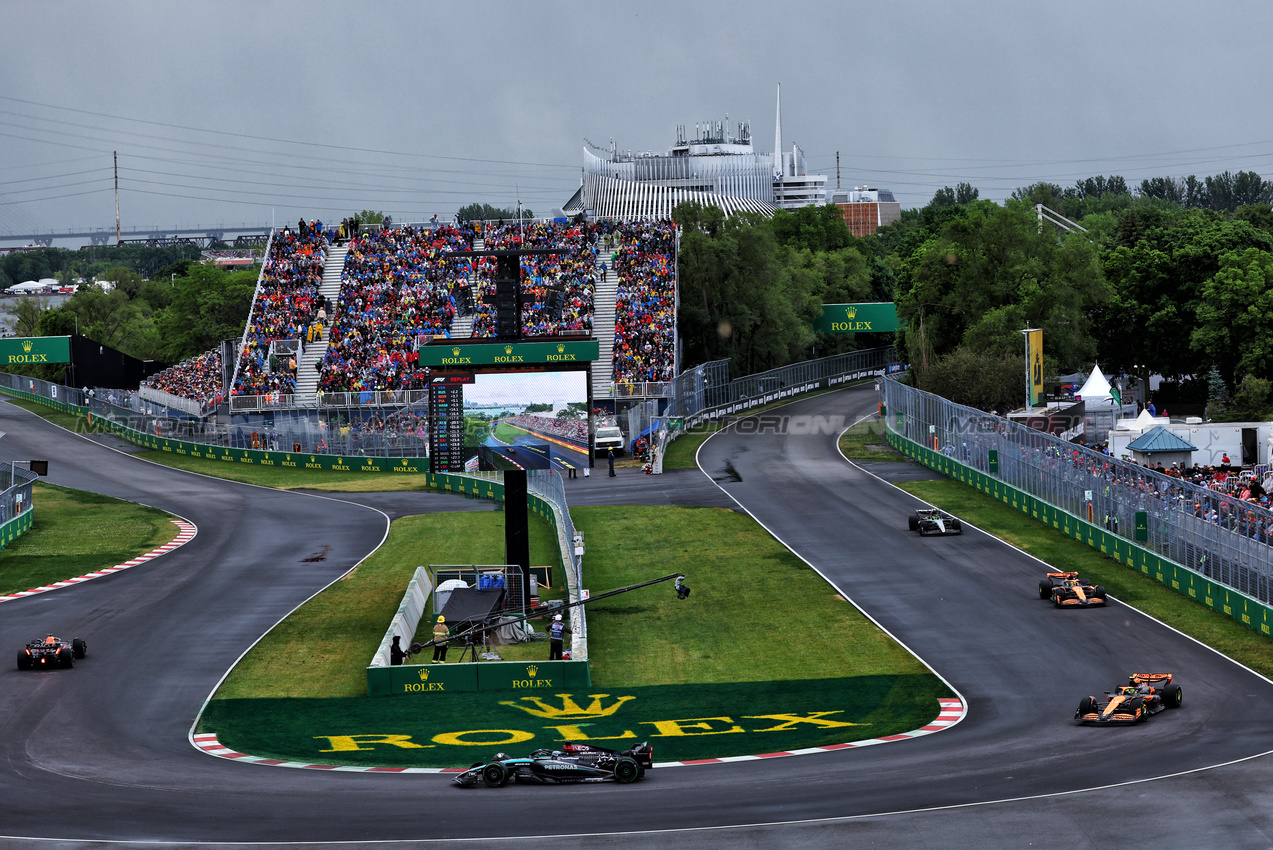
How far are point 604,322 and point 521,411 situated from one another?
2414cm

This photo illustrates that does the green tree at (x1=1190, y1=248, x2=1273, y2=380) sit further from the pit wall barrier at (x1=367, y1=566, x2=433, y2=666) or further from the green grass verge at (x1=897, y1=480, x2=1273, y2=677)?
the pit wall barrier at (x1=367, y1=566, x2=433, y2=666)

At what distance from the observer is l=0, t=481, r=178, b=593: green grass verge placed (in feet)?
146

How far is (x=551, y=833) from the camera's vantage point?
20453 millimetres

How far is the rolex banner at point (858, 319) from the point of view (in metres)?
96.4

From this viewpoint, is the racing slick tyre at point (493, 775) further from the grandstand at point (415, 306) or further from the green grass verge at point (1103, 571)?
the grandstand at point (415, 306)

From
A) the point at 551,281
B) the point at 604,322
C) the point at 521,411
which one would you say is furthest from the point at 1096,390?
the point at 551,281

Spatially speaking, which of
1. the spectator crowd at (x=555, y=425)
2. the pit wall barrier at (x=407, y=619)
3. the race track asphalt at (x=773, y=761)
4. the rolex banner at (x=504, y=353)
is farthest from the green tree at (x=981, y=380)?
the pit wall barrier at (x=407, y=619)

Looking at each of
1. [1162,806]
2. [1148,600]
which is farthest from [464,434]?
[1162,806]

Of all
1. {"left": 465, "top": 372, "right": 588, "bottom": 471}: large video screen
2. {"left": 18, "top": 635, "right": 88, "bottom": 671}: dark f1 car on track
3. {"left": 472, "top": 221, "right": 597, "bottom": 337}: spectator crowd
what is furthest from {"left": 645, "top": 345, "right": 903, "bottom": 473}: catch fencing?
{"left": 18, "top": 635, "right": 88, "bottom": 671}: dark f1 car on track

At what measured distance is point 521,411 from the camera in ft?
183

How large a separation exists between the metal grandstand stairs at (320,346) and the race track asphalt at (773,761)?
30.7 m

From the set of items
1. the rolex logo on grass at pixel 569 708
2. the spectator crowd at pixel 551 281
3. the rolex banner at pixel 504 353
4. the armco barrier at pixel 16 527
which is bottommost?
the rolex logo on grass at pixel 569 708

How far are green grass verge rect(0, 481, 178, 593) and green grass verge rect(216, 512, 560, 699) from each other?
28.7 ft

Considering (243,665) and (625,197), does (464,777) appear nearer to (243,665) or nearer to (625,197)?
(243,665)
